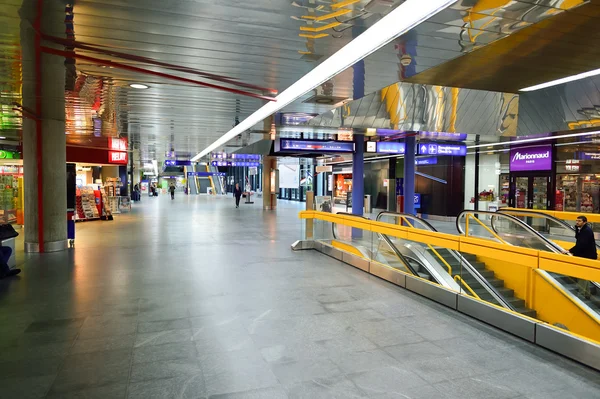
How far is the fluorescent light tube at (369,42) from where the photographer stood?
13.2 feet

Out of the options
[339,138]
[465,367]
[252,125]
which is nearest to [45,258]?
[252,125]

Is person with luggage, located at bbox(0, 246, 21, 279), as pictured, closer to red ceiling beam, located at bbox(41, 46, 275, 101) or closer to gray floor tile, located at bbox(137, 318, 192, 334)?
red ceiling beam, located at bbox(41, 46, 275, 101)

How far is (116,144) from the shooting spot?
15.0 m

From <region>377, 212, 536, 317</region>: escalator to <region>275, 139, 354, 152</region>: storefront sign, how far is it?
855 centimetres

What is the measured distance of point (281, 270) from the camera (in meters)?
7.10

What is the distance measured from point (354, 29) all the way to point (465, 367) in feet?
12.1

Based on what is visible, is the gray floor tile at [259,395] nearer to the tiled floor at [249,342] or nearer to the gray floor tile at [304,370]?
the tiled floor at [249,342]

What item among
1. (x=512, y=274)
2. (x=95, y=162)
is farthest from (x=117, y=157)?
(x=512, y=274)

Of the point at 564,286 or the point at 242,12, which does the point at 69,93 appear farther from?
the point at 564,286

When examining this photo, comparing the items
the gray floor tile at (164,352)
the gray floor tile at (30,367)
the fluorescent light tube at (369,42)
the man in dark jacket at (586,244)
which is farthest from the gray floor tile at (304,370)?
the man in dark jacket at (586,244)

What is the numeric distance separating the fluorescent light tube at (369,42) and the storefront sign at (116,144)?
9299 mm

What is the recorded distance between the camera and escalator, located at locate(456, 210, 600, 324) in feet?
13.0

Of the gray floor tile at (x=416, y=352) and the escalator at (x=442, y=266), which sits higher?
the escalator at (x=442, y=266)

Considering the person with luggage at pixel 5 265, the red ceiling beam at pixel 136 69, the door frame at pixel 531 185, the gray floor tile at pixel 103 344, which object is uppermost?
the red ceiling beam at pixel 136 69
